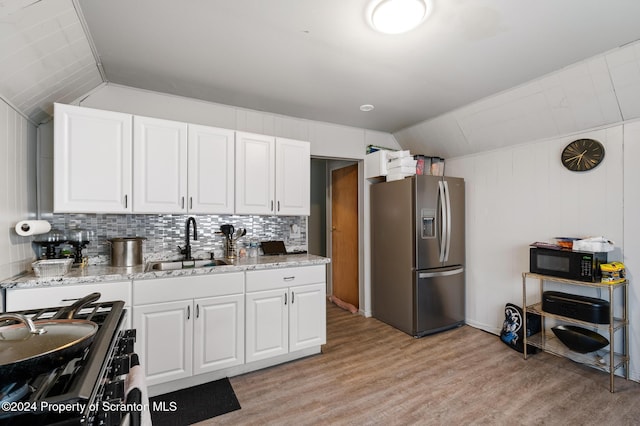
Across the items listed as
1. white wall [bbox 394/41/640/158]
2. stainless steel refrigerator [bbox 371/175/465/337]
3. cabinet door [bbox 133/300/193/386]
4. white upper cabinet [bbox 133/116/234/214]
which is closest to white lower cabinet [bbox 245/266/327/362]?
cabinet door [bbox 133/300/193/386]

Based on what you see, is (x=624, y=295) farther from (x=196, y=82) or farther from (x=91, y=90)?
(x=91, y=90)

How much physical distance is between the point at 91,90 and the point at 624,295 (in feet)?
15.7

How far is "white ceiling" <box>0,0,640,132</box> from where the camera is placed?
164 centimetres

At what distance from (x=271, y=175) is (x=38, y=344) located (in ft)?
7.63

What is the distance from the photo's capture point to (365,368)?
2605 mm

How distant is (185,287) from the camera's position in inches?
86.8

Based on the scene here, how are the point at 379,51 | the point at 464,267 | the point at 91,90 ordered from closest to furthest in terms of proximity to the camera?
the point at 379,51 → the point at 91,90 → the point at 464,267

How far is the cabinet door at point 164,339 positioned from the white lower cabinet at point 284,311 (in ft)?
1.53

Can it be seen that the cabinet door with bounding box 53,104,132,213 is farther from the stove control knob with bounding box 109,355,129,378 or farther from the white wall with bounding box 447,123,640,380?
the white wall with bounding box 447,123,640,380

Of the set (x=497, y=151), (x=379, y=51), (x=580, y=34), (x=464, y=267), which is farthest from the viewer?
(x=464, y=267)

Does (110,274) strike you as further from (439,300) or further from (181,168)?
(439,300)

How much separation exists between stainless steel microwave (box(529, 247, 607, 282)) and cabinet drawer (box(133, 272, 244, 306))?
273 centimetres

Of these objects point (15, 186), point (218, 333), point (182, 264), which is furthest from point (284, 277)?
point (15, 186)

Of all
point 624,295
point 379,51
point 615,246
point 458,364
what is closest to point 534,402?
point 458,364
